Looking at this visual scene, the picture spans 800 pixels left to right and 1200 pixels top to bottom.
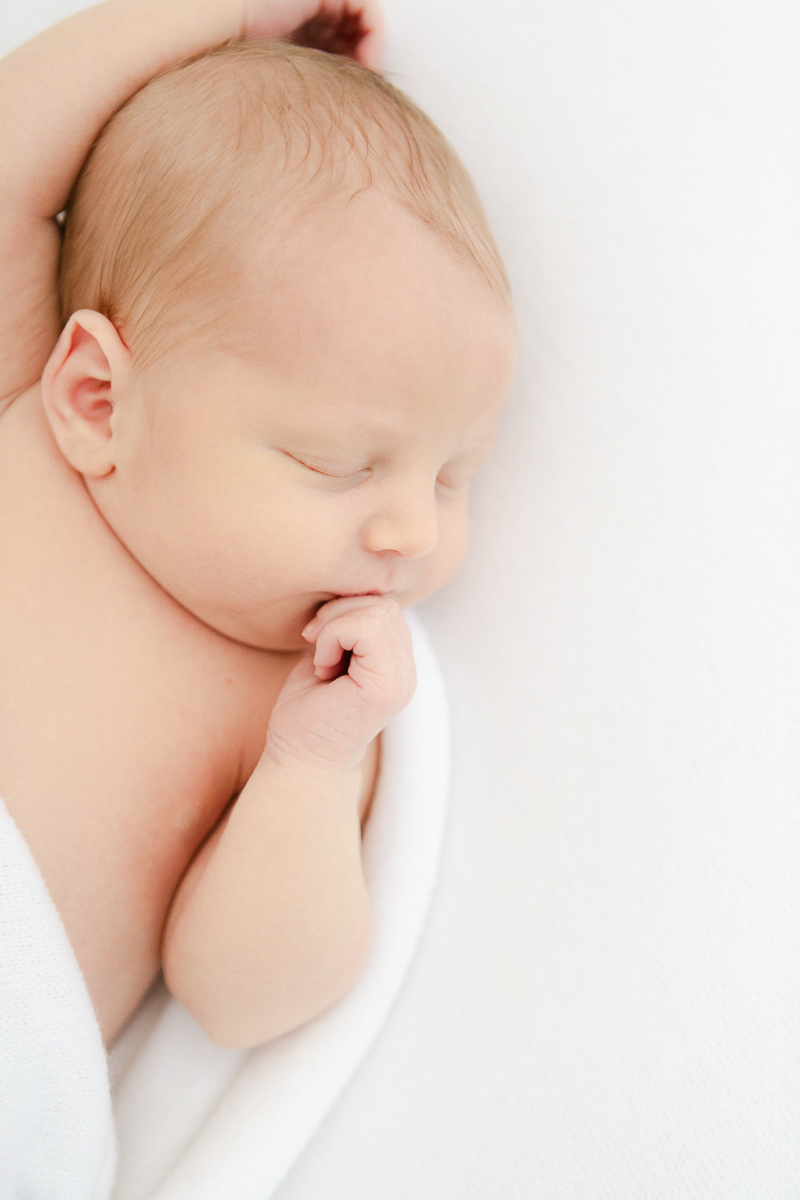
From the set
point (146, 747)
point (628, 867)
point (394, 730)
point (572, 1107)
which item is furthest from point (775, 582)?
point (146, 747)

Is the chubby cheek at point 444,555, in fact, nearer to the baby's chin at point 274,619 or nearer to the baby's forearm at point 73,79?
the baby's chin at point 274,619

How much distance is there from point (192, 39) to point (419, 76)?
303 millimetres

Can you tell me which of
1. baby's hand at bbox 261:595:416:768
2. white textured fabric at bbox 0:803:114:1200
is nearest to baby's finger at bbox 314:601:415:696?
baby's hand at bbox 261:595:416:768

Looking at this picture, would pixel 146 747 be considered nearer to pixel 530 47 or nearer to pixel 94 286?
pixel 94 286

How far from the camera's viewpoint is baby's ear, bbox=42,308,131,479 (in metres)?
0.97

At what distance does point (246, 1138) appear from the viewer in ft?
3.24


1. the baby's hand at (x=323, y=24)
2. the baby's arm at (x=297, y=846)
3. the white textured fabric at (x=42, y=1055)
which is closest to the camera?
the white textured fabric at (x=42, y=1055)

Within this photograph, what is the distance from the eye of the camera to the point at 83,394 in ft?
3.28

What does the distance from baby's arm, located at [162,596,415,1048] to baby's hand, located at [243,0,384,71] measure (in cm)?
71

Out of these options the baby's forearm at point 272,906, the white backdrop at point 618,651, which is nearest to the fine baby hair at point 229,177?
the white backdrop at point 618,651

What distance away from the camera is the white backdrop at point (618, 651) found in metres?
0.98

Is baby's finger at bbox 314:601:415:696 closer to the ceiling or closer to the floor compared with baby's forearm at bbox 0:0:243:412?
closer to the floor

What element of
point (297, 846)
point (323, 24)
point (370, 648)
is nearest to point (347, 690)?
point (370, 648)

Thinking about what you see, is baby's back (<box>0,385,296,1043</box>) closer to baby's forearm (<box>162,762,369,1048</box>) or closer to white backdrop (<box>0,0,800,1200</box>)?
baby's forearm (<box>162,762,369,1048</box>)
